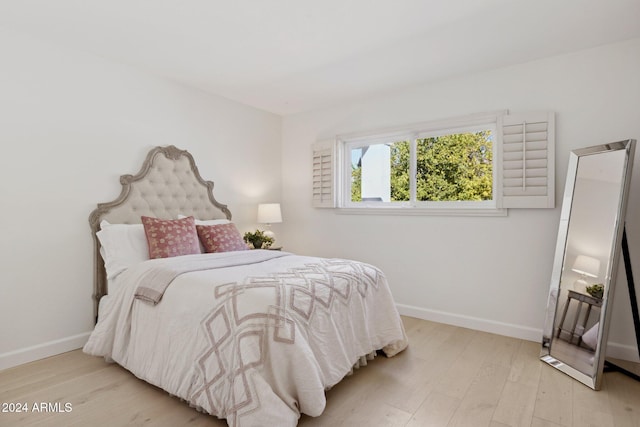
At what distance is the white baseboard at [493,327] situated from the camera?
2.55 meters

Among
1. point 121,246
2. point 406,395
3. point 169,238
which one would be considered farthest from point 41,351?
point 406,395

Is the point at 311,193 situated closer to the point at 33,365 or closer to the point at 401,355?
the point at 401,355

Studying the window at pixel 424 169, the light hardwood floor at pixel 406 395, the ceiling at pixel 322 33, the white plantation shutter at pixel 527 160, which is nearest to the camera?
the light hardwood floor at pixel 406 395

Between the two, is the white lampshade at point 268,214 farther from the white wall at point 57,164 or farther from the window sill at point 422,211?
the white wall at point 57,164

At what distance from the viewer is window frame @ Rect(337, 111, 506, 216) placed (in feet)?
10.4

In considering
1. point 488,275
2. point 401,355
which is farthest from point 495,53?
point 401,355

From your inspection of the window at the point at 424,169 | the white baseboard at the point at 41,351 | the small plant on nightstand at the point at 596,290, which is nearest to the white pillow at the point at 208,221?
the white baseboard at the point at 41,351

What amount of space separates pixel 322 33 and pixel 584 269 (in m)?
2.47

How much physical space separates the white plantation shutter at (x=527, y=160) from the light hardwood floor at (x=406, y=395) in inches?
48.2

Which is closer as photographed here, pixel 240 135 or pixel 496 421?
pixel 496 421

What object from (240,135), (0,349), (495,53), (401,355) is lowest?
(401,355)

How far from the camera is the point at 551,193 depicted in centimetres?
280

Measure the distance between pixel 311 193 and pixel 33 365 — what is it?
9.90 feet

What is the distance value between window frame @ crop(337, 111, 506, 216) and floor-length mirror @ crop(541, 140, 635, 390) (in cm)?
59
